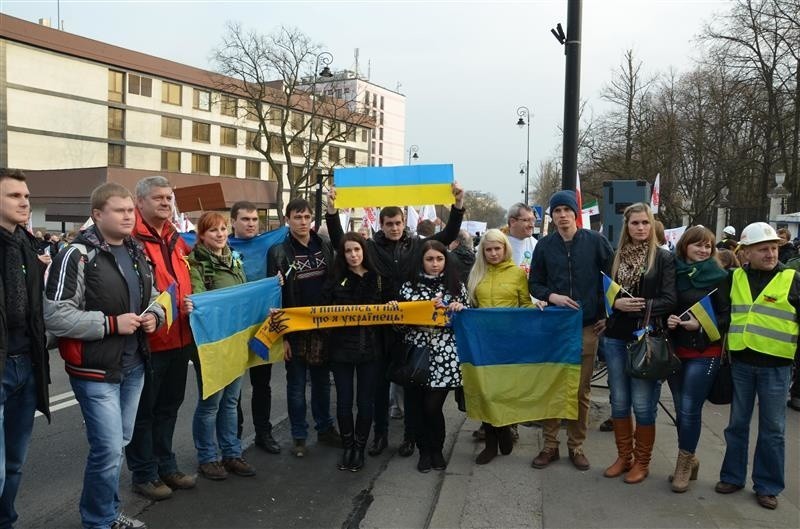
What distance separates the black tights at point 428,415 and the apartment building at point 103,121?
39.6 metres

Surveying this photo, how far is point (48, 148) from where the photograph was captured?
46688mm

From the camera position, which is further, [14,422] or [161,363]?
[161,363]

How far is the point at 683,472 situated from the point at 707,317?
1162 mm

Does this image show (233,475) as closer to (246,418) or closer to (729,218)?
(246,418)

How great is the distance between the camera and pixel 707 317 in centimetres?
433

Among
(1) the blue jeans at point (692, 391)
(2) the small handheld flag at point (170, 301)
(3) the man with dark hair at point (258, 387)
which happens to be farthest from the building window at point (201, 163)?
(1) the blue jeans at point (692, 391)

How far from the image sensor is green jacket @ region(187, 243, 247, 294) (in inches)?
185

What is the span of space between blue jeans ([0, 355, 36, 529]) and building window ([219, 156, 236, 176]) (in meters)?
59.8

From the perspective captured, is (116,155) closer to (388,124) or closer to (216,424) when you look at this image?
(216,424)

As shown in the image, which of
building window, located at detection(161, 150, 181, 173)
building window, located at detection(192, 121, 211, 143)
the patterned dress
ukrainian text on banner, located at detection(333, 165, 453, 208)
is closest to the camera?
the patterned dress

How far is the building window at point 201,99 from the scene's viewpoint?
56594 mm

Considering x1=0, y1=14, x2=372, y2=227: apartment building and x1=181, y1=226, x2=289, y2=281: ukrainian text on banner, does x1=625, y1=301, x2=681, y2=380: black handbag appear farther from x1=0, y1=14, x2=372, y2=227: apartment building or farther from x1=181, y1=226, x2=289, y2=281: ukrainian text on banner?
x1=0, y1=14, x2=372, y2=227: apartment building

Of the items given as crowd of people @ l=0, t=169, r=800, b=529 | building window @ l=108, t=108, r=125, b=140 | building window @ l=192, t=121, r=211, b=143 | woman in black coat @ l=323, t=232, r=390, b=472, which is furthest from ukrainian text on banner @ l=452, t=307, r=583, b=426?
building window @ l=192, t=121, r=211, b=143

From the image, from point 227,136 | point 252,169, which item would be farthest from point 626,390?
point 252,169
